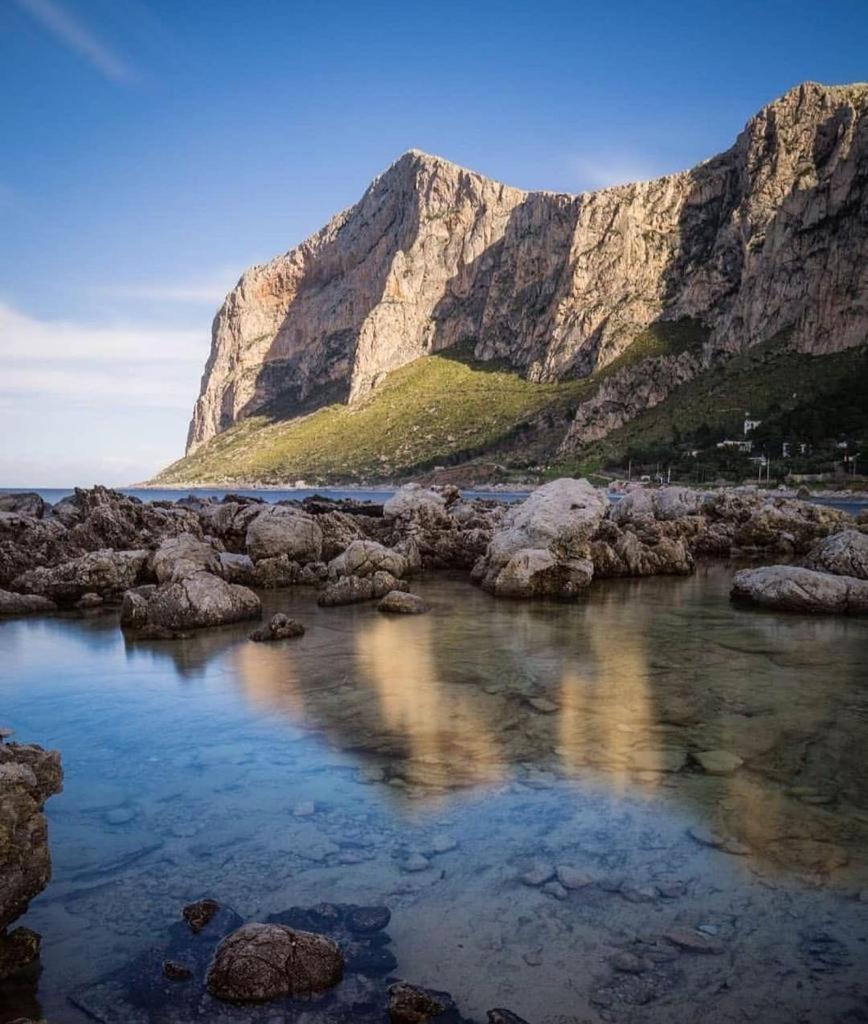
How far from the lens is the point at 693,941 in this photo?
15.7ft

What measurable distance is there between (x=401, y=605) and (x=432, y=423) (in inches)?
5064

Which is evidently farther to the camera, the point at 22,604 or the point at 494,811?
the point at 22,604

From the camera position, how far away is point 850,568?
19.7 meters

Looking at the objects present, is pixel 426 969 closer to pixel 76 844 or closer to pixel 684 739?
pixel 76 844

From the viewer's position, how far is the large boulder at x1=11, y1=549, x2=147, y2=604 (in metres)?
19.6

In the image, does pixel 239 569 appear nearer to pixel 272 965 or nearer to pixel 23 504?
pixel 23 504

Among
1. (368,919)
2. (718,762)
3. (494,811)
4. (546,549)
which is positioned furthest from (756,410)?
(368,919)

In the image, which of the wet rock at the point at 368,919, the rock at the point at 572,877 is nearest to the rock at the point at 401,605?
the rock at the point at 572,877

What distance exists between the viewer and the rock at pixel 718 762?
305 inches

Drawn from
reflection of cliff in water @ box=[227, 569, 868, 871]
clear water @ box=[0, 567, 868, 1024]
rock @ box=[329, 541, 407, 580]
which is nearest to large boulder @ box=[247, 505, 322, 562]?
rock @ box=[329, 541, 407, 580]

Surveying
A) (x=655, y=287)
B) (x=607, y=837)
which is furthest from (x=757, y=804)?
(x=655, y=287)

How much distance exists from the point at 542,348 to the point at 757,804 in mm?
150676

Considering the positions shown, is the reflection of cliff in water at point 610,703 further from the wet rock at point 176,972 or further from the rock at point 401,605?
the wet rock at point 176,972

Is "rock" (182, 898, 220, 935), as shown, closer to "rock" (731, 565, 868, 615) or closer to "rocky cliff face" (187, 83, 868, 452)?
"rock" (731, 565, 868, 615)
